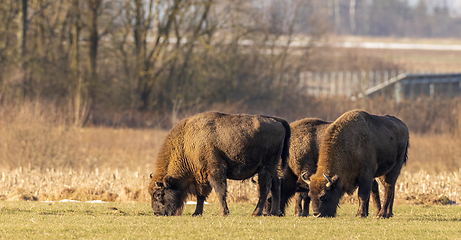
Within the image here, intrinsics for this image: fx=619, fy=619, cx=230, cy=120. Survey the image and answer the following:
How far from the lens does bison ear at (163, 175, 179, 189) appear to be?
13.3 metres

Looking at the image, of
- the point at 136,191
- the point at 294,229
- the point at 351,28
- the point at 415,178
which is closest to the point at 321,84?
the point at 415,178

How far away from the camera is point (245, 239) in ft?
33.3

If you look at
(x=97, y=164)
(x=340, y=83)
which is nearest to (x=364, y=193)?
(x=97, y=164)

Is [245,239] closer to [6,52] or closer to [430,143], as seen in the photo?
[430,143]

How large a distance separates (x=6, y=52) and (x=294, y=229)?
28.8 meters

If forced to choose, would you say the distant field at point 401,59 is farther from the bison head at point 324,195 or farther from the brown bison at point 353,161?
the bison head at point 324,195

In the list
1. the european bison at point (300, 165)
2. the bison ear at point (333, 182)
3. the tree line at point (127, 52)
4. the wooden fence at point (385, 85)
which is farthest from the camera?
the wooden fence at point (385, 85)

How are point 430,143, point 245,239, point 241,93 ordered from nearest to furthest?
point 245,239, point 430,143, point 241,93

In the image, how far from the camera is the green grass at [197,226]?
34.1ft

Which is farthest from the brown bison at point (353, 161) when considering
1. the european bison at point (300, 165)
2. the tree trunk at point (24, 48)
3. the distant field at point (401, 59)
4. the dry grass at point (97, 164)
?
the distant field at point (401, 59)

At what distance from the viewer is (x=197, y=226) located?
11.1 metres

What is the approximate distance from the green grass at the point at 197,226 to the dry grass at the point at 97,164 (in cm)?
370

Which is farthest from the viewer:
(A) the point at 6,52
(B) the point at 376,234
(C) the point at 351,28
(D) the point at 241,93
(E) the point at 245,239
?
(C) the point at 351,28

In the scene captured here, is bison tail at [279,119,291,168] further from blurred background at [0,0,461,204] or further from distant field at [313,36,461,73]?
distant field at [313,36,461,73]
